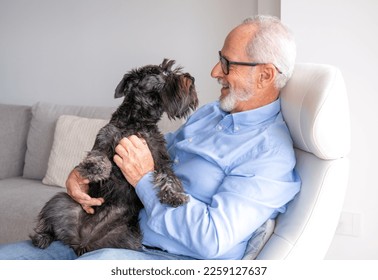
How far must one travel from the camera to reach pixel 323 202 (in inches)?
62.7

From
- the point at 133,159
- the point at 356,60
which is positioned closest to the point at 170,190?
the point at 133,159

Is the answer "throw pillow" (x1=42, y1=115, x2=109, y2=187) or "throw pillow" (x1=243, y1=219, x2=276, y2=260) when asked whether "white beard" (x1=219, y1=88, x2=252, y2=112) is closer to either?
"throw pillow" (x1=243, y1=219, x2=276, y2=260)

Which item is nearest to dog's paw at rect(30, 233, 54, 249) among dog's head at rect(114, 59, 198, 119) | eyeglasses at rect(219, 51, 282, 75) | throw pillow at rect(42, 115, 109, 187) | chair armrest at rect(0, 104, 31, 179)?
dog's head at rect(114, 59, 198, 119)

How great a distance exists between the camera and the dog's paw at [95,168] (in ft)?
6.02

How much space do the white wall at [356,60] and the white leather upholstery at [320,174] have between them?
0.91 m

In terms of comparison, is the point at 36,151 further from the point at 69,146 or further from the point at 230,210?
the point at 230,210

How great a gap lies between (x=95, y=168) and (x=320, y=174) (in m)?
0.84

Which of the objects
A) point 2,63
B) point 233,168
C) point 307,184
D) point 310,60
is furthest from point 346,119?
point 2,63

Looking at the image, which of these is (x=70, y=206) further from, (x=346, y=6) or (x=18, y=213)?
(x=346, y=6)

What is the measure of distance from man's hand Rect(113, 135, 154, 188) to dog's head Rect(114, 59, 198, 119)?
0.61ft

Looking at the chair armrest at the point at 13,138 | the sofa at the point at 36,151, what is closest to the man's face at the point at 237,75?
the sofa at the point at 36,151

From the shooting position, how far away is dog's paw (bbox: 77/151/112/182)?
6.02ft

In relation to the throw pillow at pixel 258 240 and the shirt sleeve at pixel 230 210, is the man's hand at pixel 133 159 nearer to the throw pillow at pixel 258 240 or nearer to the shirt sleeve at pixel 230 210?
the shirt sleeve at pixel 230 210
